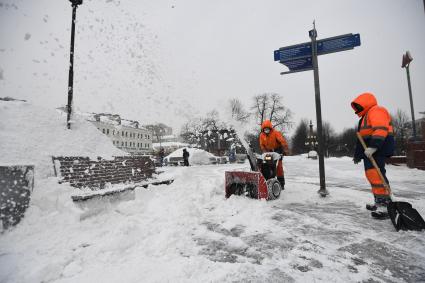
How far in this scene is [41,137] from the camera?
4902mm

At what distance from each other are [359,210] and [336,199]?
2.99ft

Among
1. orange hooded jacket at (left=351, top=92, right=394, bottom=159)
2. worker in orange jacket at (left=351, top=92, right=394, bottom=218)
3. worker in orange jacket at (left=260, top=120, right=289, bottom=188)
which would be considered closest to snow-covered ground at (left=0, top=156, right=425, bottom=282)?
worker in orange jacket at (left=351, top=92, right=394, bottom=218)

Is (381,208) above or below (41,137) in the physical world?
below

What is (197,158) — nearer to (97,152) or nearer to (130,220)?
(97,152)

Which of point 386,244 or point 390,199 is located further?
point 390,199

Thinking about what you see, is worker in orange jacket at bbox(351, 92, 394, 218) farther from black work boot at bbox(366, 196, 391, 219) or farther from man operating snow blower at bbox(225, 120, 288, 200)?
man operating snow blower at bbox(225, 120, 288, 200)

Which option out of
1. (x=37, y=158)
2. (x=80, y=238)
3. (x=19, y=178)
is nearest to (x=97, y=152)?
(x=37, y=158)

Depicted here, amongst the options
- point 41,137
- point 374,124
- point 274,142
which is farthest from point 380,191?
point 41,137

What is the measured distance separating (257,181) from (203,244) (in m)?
2.30

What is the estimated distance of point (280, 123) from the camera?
4347cm

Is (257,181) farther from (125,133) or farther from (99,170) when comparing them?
(125,133)

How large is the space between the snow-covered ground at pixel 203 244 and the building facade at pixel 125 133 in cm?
6241

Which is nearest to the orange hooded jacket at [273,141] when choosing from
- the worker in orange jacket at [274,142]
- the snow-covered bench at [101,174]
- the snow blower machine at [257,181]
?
the worker in orange jacket at [274,142]

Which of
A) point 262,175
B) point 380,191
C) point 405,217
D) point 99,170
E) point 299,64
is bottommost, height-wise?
point 405,217
